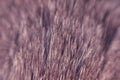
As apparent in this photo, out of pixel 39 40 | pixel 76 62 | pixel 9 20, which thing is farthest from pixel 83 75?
pixel 9 20

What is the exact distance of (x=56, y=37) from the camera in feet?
4.60

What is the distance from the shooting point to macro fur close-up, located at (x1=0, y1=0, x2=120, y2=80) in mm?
1400

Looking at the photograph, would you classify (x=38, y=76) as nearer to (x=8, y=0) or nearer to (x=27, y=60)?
(x=27, y=60)

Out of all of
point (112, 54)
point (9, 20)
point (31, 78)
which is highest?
point (9, 20)

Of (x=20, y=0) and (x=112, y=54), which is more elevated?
(x=20, y=0)

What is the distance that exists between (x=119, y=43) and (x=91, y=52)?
0.17 m

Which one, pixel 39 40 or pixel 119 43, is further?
pixel 119 43

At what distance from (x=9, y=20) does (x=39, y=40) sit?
6.8 inches

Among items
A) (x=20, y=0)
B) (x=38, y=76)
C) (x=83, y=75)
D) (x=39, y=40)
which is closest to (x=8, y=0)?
(x=20, y=0)

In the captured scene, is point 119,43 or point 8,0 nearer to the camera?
point 8,0

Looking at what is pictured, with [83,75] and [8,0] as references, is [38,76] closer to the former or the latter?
[83,75]

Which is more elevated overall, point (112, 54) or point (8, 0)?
point (8, 0)

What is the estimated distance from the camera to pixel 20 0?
4.55 feet

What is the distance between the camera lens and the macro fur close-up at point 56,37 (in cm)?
140
